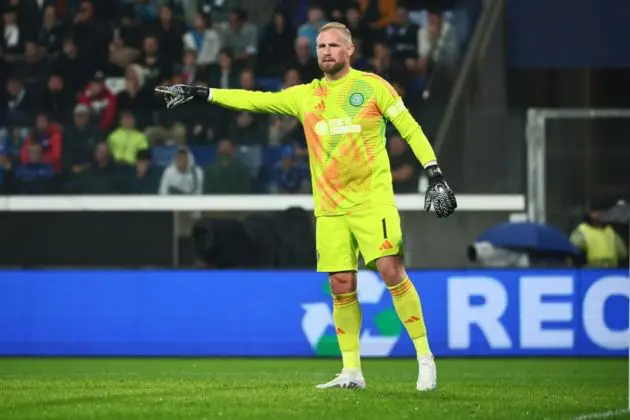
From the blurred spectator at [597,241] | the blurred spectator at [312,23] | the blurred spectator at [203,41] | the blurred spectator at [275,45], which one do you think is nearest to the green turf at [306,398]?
the blurred spectator at [597,241]

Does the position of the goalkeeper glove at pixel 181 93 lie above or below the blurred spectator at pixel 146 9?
below

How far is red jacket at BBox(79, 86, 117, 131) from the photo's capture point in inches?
729

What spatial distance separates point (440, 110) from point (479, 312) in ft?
13.4

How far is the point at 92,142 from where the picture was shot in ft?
60.1

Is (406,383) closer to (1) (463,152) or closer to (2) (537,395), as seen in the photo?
(2) (537,395)

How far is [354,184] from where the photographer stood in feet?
28.4

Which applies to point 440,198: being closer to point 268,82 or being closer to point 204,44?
point 268,82

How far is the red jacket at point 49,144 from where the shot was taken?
18.1m

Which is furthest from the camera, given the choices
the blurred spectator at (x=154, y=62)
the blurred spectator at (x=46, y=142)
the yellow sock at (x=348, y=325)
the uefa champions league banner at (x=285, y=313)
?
the blurred spectator at (x=154, y=62)

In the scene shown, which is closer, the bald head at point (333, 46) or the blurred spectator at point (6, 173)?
the bald head at point (333, 46)

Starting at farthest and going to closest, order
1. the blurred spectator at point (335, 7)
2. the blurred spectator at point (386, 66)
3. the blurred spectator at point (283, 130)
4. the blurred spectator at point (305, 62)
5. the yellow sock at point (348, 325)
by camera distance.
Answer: the blurred spectator at point (335, 7), the blurred spectator at point (386, 66), the blurred spectator at point (305, 62), the blurred spectator at point (283, 130), the yellow sock at point (348, 325)

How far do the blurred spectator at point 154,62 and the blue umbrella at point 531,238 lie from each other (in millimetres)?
5407

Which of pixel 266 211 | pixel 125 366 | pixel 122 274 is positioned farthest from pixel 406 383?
pixel 266 211

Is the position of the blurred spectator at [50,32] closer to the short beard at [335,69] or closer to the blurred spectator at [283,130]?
the blurred spectator at [283,130]
